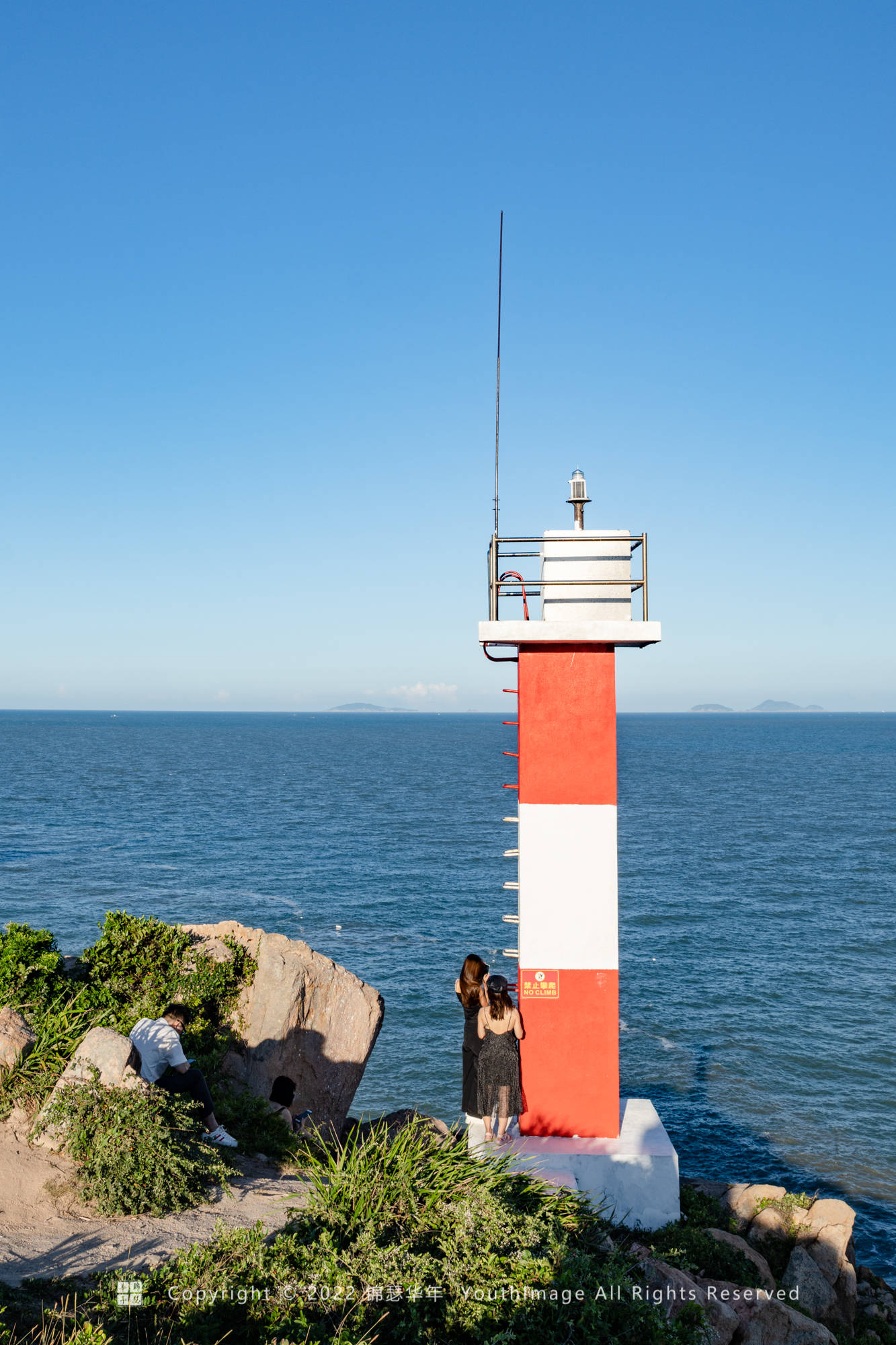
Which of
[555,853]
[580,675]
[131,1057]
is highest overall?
[580,675]

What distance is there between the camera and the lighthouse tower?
1045 cm

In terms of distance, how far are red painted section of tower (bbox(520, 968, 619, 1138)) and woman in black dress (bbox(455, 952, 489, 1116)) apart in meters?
0.65

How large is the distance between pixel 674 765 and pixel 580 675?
4363 inches

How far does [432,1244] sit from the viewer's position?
6.92m

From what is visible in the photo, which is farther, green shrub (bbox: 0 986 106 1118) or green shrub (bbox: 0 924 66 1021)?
green shrub (bbox: 0 924 66 1021)

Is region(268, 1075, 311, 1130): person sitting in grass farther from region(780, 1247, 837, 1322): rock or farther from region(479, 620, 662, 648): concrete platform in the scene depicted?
region(479, 620, 662, 648): concrete platform

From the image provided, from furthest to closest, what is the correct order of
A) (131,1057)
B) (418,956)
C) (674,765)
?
(674,765)
(418,956)
(131,1057)

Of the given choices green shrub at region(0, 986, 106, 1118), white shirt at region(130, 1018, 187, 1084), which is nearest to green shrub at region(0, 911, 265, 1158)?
green shrub at region(0, 986, 106, 1118)

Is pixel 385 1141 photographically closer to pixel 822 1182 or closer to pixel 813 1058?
pixel 822 1182

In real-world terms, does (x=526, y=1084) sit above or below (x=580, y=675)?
below

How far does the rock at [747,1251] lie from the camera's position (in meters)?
10.6

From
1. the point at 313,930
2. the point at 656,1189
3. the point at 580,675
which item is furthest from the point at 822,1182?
the point at 313,930

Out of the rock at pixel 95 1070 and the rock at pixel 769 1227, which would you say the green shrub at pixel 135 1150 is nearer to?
the rock at pixel 95 1070

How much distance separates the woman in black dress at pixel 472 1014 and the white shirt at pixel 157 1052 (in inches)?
116
